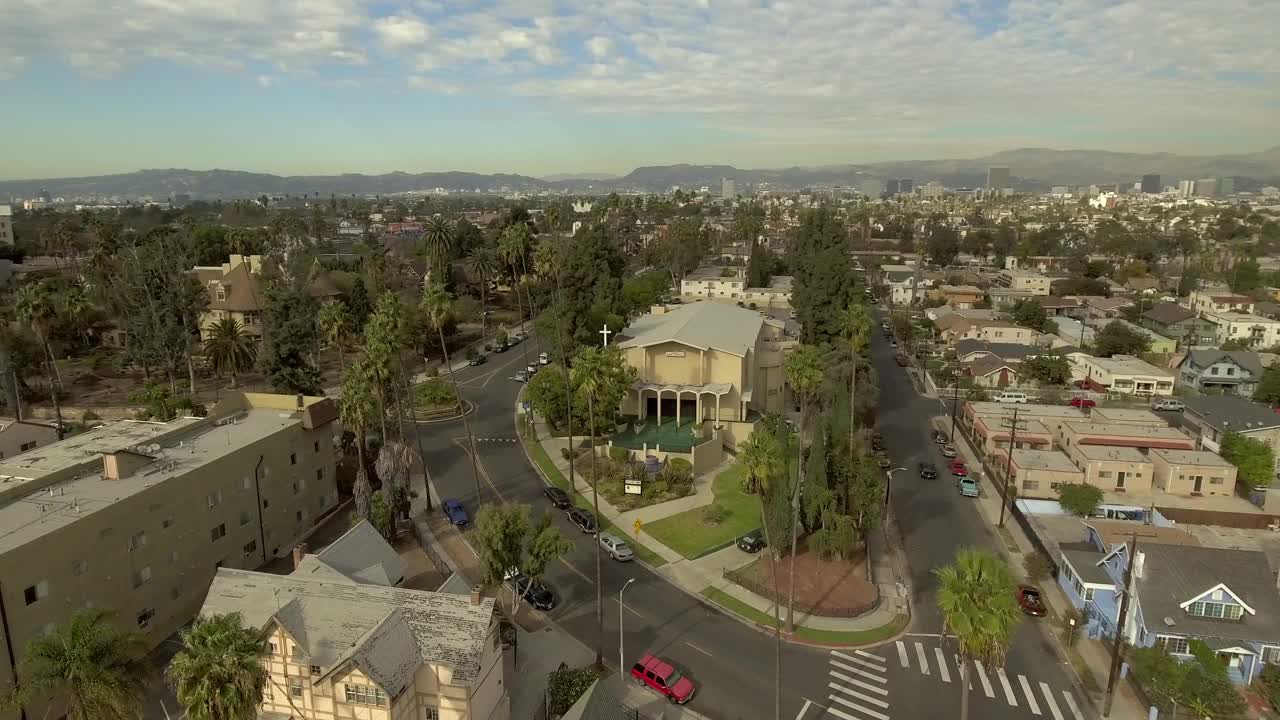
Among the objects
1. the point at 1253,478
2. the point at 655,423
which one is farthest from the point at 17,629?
the point at 1253,478

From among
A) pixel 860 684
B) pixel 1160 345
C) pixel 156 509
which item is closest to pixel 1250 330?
pixel 1160 345

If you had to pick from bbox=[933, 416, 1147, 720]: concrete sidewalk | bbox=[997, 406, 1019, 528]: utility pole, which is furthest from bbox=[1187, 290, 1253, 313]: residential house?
bbox=[933, 416, 1147, 720]: concrete sidewalk

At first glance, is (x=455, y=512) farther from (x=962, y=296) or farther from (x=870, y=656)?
(x=962, y=296)

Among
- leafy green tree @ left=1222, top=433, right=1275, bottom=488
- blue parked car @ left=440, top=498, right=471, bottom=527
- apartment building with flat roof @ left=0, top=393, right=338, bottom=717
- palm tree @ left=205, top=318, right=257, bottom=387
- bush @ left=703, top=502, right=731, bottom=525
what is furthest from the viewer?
palm tree @ left=205, top=318, right=257, bottom=387

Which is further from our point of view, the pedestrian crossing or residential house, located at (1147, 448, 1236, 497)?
residential house, located at (1147, 448, 1236, 497)

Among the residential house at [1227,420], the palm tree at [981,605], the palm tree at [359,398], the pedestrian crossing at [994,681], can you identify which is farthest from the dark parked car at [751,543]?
the residential house at [1227,420]

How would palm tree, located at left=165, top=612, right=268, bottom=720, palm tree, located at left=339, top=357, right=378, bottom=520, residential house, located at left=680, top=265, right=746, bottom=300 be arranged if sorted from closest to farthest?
palm tree, located at left=165, top=612, right=268, bottom=720 → palm tree, located at left=339, top=357, right=378, bottom=520 → residential house, located at left=680, top=265, right=746, bottom=300

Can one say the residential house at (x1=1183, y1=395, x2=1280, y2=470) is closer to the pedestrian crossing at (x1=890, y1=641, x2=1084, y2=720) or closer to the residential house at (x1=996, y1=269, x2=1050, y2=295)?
the pedestrian crossing at (x1=890, y1=641, x2=1084, y2=720)
